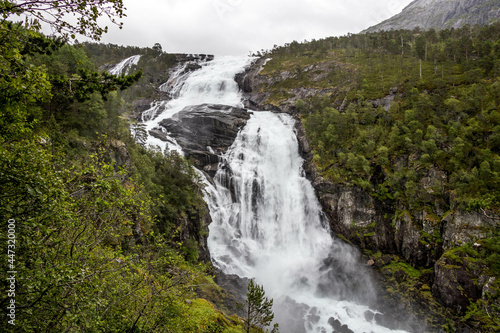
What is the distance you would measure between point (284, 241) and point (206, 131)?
26.9 meters

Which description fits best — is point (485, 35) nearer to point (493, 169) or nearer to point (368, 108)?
point (368, 108)

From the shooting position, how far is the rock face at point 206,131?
1714 inches

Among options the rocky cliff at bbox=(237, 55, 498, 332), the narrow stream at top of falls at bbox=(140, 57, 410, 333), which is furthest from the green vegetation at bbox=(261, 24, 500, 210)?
the narrow stream at top of falls at bbox=(140, 57, 410, 333)

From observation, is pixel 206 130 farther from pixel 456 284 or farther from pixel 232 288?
pixel 456 284

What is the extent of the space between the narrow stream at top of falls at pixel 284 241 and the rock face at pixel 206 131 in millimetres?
1979

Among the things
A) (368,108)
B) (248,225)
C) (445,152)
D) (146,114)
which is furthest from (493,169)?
(146,114)

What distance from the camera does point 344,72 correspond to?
233 feet

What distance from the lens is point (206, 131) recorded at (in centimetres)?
5059

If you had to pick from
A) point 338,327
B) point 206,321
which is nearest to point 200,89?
point 338,327

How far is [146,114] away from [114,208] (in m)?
62.8

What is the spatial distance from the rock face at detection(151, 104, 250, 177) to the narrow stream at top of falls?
1.98m

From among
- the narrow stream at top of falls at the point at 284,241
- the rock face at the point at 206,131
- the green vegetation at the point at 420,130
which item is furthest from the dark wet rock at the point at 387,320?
the rock face at the point at 206,131

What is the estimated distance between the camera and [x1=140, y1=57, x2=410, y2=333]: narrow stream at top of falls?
87.5 ft

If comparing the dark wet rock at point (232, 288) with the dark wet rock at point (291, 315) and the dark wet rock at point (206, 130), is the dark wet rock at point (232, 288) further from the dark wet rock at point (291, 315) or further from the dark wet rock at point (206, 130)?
the dark wet rock at point (206, 130)
